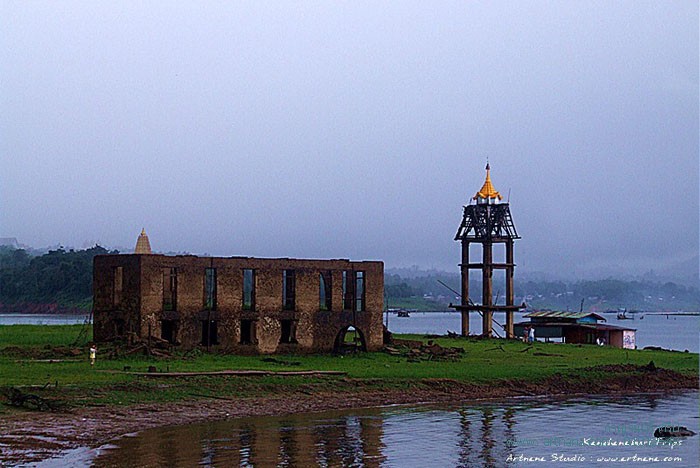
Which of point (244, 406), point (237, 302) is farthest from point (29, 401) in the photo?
point (237, 302)

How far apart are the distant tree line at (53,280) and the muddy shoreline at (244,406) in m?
97.2

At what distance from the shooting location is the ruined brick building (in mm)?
46969

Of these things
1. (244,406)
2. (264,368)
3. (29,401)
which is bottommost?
(244,406)

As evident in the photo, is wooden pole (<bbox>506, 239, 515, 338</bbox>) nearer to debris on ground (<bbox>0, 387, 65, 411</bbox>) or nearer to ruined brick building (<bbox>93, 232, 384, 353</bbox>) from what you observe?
ruined brick building (<bbox>93, 232, 384, 353</bbox>)

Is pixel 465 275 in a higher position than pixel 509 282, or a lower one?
higher

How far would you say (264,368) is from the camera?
42625 millimetres

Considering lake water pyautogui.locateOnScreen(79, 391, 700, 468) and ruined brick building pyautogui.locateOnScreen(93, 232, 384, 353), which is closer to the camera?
lake water pyautogui.locateOnScreen(79, 391, 700, 468)

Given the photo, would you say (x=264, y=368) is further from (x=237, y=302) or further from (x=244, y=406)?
(x=237, y=302)

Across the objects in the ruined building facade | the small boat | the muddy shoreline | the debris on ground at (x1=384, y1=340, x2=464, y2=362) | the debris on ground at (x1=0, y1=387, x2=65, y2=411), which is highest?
the ruined building facade

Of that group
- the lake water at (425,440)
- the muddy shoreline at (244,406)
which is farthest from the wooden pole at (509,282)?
the lake water at (425,440)

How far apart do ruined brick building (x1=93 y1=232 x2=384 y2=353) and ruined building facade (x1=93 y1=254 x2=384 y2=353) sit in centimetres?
5

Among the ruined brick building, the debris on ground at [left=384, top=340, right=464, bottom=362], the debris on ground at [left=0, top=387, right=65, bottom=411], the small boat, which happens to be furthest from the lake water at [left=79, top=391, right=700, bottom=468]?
the ruined brick building

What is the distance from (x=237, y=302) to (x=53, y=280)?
101 m

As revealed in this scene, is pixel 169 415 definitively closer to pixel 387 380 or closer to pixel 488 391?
pixel 387 380
